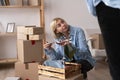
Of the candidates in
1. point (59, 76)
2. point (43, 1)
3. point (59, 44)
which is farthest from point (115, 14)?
point (43, 1)

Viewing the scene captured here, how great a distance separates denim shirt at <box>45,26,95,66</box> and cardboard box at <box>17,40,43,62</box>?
0.38 m

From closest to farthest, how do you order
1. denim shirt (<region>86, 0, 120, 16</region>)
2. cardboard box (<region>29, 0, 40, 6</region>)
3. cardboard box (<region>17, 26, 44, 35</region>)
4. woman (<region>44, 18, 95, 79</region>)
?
denim shirt (<region>86, 0, 120, 16</region>), woman (<region>44, 18, 95, 79</region>), cardboard box (<region>17, 26, 44, 35</region>), cardboard box (<region>29, 0, 40, 6</region>)

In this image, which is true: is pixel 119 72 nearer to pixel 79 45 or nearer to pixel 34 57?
pixel 79 45

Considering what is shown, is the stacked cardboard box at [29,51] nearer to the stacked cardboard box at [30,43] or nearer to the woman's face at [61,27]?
the stacked cardboard box at [30,43]

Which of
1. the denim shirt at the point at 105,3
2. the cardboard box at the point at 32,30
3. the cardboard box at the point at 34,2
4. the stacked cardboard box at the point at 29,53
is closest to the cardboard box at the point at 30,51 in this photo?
the stacked cardboard box at the point at 29,53

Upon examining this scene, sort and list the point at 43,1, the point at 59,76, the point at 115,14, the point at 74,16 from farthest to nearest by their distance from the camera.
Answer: the point at 74,16 < the point at 43,1 < the point at 59,76 < the point at 115,14

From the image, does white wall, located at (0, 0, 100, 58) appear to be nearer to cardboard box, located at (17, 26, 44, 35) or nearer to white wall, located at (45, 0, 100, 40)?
white wall, located at (45, 0, 100, 40)

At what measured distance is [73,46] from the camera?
2.35 metres

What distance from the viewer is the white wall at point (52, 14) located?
3.98m

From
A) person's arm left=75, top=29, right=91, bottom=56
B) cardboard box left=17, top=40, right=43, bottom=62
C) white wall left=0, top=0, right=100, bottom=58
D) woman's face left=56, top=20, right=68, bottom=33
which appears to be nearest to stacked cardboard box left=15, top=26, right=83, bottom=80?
cardboard box left=17, top=40, right=43, bottom=62

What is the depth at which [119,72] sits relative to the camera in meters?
0.58

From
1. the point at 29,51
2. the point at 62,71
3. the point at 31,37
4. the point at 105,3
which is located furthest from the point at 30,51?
the point at 105,3

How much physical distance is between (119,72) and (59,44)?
1821mm

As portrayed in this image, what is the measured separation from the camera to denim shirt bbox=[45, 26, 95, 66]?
2.45 meters
